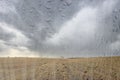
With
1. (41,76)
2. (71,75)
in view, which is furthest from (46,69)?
(71,75)

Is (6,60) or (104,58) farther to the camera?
(6,60)

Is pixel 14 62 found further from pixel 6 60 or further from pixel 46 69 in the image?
pixel 46 69

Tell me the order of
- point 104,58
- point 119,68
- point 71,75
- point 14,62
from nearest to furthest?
point 71,75 < point 119,68 < point 104,58 < point 14,62

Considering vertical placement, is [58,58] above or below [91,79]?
above

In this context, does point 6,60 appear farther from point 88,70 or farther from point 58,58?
point 88,70

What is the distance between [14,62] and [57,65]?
264 inches

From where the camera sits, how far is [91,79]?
16.2 metres

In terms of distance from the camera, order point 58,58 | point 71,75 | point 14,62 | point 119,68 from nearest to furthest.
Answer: point 71,75, point 119,68, point 58,58, point 14,62

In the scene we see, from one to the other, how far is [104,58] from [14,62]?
8.04m

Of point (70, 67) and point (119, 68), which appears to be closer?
point (70, 67)

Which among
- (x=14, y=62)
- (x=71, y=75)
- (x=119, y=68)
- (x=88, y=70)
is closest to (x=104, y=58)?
(x=119, y=68)

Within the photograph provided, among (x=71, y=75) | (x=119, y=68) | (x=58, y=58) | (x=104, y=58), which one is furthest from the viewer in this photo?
(x=58, y=58)

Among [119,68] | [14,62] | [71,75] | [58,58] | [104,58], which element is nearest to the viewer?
[71,75]

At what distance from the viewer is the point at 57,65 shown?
1719 cm
